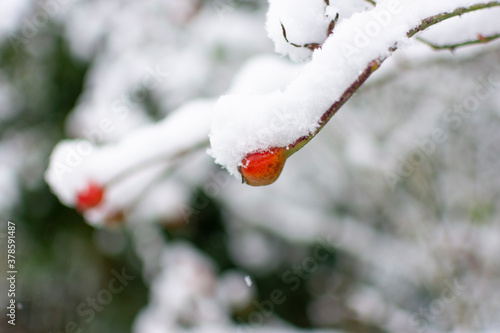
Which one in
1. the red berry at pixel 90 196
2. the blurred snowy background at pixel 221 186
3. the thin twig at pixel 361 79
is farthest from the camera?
the blurred snowy background at pixel 221 186

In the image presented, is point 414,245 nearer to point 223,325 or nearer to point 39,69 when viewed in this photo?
point 223,325

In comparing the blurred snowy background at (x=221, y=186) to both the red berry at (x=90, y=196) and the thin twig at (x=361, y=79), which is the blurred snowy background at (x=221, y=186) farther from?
the thin twig at (x=361, y=79)

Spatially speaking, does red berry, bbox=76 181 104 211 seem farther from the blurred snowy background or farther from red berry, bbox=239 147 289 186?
red berry, bbox=239 147 289 186

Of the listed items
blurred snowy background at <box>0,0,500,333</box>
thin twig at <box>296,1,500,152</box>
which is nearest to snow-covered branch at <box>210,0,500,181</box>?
thin twig at <box>296,1,500,152</box>

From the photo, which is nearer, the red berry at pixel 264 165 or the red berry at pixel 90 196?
the red berry at pixel 264 165

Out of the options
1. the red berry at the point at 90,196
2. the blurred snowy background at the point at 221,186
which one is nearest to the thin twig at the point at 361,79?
the blurred snowy background at the point at 221,186

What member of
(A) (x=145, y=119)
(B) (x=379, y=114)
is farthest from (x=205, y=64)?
(B) (x=379, y=114)

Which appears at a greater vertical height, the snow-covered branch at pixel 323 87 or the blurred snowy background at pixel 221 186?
the snow-covered branch at pixel 323 87
